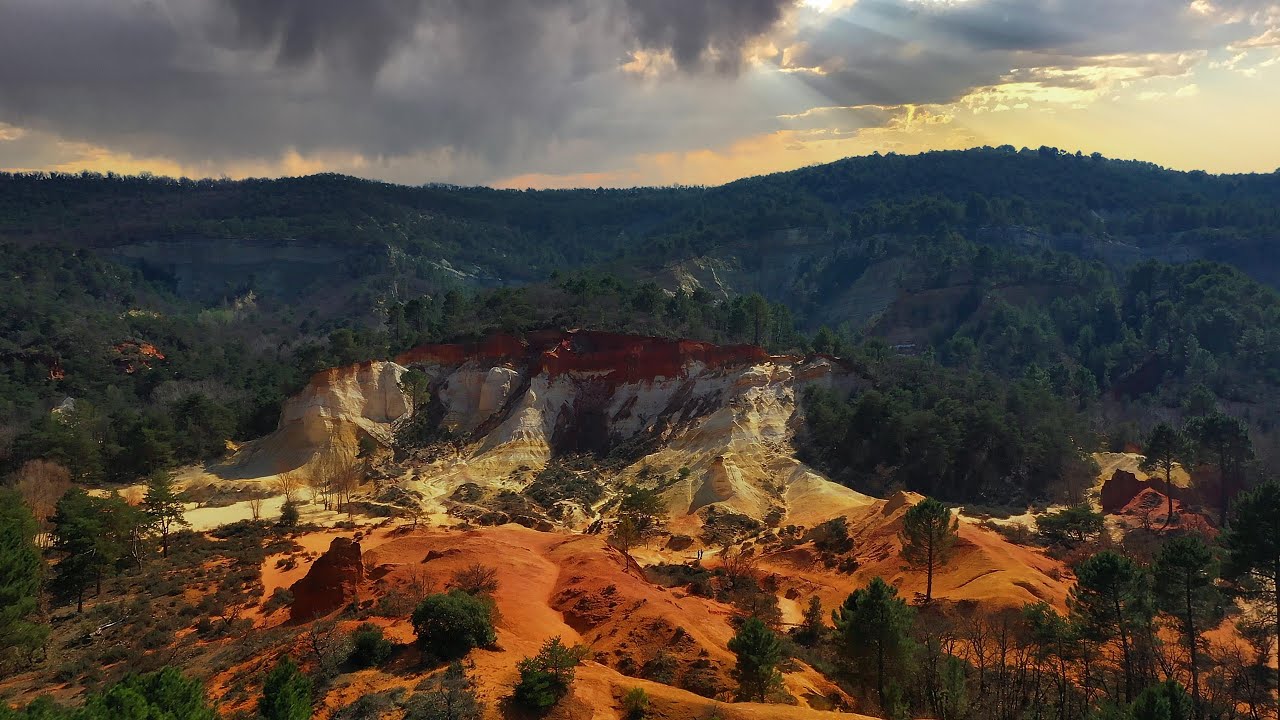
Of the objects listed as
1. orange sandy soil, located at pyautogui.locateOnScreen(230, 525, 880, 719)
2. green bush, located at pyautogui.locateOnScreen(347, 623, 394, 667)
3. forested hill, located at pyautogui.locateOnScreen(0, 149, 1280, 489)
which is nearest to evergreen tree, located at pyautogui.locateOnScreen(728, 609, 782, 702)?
orange sandy soil, located at pyautogui.locateOnScreen(230, 525, 880, 719)

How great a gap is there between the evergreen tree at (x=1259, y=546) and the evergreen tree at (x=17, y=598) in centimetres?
4417

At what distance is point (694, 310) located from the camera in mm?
86938

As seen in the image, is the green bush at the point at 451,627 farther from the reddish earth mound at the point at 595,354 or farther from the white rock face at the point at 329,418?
the reddish earth mound at the point at 595,354

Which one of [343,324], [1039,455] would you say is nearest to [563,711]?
[1039,455]

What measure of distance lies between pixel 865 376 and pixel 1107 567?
147 ft

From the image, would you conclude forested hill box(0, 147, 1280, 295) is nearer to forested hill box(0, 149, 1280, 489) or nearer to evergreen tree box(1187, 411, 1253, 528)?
forested hill box(0, 149, 1280, 489)

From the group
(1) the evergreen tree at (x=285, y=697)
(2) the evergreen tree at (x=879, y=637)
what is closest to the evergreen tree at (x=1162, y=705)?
(2) the evergreen tree at (x=879, y=637)

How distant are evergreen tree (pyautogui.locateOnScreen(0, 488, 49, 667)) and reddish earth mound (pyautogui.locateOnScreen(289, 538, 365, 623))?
8.58m

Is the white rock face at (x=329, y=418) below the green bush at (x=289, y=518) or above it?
above

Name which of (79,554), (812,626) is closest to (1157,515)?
(812,626)

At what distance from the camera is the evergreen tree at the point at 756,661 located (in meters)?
25.5

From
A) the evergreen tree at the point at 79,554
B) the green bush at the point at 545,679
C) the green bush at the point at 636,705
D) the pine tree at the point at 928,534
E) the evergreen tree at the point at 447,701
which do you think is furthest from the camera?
the pine tree at the point at 928,534

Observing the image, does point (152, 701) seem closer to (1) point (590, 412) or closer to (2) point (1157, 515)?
(1) point (590, 412)

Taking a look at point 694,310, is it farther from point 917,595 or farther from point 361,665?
point 361,665
